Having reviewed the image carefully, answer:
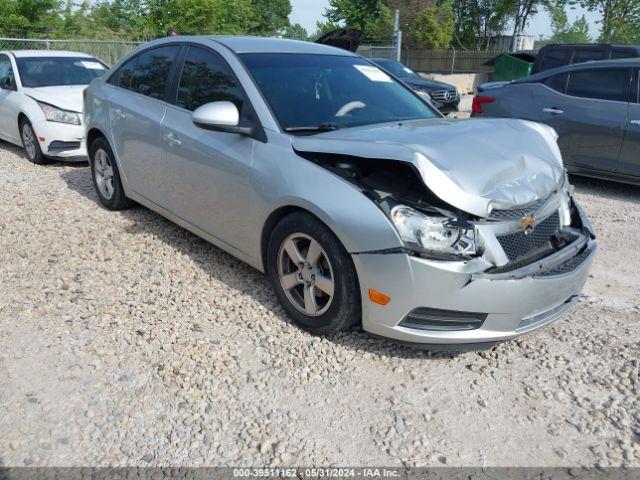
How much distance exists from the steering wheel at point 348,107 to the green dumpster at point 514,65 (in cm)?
1915

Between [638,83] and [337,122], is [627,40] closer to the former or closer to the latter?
[638,83]

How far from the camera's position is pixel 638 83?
6270 millimetres

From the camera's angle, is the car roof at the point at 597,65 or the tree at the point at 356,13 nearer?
the car roof at the point at 597,65

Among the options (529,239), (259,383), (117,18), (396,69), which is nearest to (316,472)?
(259,383)

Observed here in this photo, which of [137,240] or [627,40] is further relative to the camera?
[627,40]

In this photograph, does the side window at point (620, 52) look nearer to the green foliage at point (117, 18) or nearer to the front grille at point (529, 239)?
the front grille at point (529, 239)

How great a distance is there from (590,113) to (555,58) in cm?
701

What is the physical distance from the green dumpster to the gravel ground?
19137 mm

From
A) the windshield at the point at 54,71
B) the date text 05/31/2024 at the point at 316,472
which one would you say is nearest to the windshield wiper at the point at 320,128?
the date text 05/31/2024 at the point at 316,472

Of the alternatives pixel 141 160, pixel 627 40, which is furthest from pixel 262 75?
pixel 627 40

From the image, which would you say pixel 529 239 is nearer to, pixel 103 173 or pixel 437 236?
Result: pixel 437 236

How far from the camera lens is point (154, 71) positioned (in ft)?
15.3

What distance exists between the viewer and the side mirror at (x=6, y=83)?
26.6 ft

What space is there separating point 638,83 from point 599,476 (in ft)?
17.9
